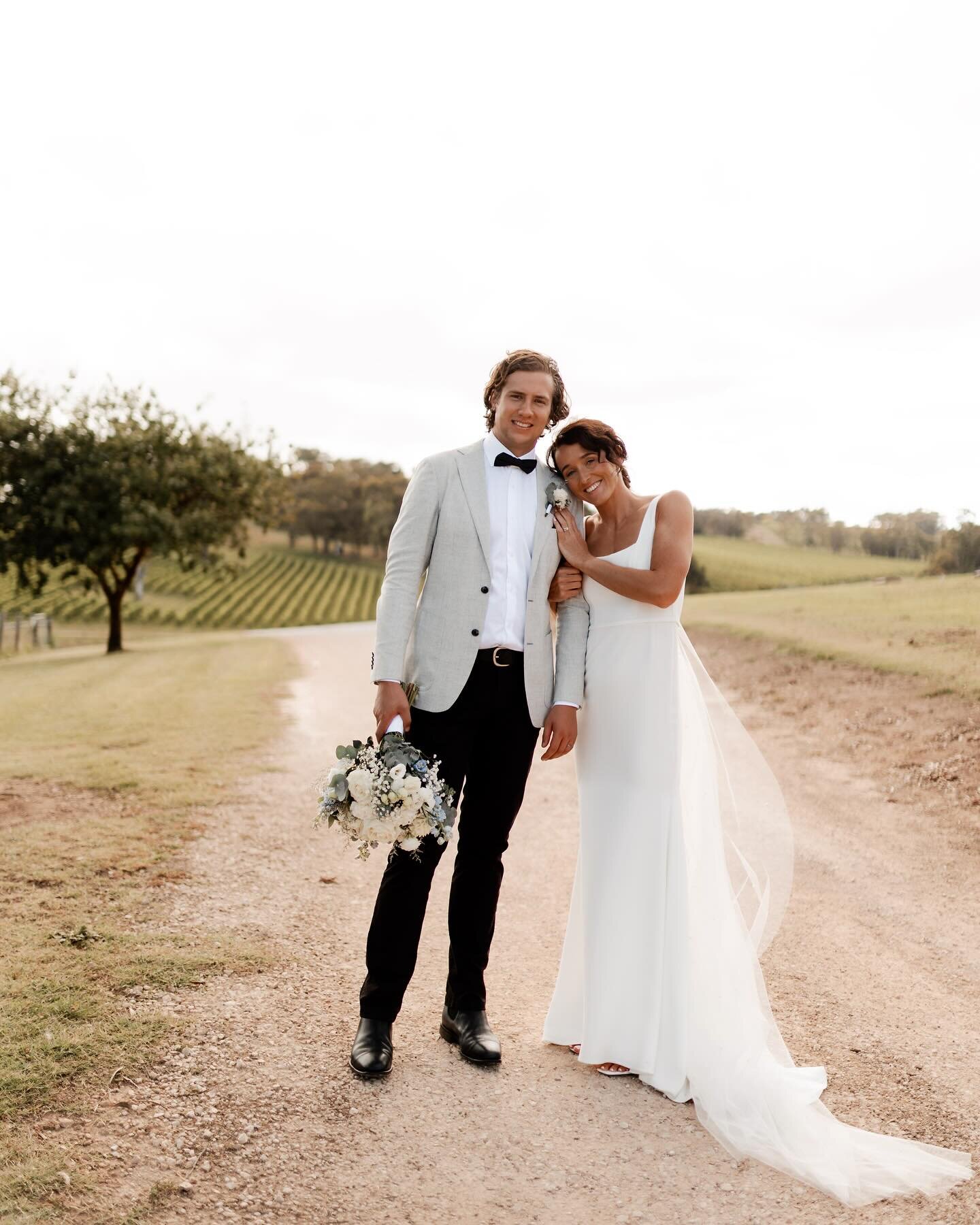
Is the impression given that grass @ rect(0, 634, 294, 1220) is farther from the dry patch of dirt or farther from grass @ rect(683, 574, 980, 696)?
grass @ rect(683, 574, 980, 696)

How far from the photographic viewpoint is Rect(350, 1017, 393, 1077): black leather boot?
11.4 ft

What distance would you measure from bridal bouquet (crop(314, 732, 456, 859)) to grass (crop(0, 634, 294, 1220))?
1.26 m

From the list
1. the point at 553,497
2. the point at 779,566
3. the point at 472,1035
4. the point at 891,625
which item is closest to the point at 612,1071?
the point at 472,1035

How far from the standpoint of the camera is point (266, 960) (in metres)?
4.55

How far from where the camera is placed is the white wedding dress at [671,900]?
3.39 m

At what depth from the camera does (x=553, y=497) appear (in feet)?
12.4

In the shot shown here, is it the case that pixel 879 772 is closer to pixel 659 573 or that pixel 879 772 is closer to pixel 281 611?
pixel 659 573

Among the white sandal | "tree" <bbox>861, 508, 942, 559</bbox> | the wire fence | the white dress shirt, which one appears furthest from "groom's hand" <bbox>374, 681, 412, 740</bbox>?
the wire fence

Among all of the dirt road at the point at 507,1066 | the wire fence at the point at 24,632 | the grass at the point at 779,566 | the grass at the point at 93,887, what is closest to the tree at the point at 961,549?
the grass at the point at 779,566

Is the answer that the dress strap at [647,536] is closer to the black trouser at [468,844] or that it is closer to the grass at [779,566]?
the black trouser at [468,844]

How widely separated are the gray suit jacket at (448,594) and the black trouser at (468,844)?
Answer: 8 centimetres

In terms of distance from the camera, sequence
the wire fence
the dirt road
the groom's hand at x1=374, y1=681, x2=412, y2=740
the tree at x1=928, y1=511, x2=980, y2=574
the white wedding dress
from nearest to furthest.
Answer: the dirt road, the white wedding dress, the groom's hand at x1=374, y1=681, x2=412, y2=740, the tree at x1=928, y1=511, x2=980, y2=574, the wire fence

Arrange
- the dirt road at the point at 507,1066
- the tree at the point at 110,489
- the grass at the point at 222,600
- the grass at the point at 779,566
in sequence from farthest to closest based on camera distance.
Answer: the grass at the point at 222,600
the tree at the point at 110,489
the grass at the point at 779,566
the dirt road at the point at 507,1066

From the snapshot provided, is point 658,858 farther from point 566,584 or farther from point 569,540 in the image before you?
point 569,540
